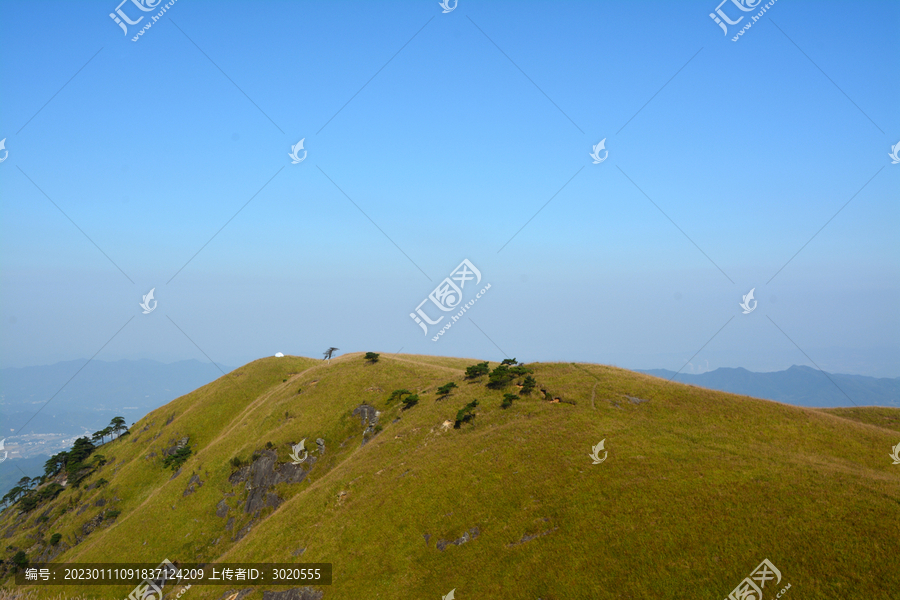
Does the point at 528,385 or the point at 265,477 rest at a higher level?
the point at 265,477

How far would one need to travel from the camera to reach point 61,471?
108 metres

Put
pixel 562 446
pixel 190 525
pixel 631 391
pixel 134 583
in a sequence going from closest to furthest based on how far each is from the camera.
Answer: pixel 562 446 → pixel 631 391 → pixel 134 583 → pixel 190 525

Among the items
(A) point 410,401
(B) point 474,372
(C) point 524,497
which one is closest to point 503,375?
(B) point 474,372

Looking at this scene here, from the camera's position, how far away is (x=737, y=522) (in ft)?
101

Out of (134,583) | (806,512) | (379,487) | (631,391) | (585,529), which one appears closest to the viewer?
(806,512)

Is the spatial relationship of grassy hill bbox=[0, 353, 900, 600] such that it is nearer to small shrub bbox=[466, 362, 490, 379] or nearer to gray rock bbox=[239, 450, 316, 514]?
gray rock bbox=[239, 450, 316, 514]

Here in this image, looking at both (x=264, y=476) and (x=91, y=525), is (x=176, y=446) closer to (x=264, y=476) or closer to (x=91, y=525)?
(x=91, y=525)

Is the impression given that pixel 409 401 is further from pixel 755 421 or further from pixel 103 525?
pixel 103 525

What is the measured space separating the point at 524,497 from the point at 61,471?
431 ft

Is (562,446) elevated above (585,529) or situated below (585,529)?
above

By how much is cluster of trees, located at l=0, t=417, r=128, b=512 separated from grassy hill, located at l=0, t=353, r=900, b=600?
33.6 feet

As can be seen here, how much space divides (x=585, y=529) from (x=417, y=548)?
17007 mm

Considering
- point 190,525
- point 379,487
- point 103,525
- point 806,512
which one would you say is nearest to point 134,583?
point 190,525

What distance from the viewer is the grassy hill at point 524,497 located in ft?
96.4
